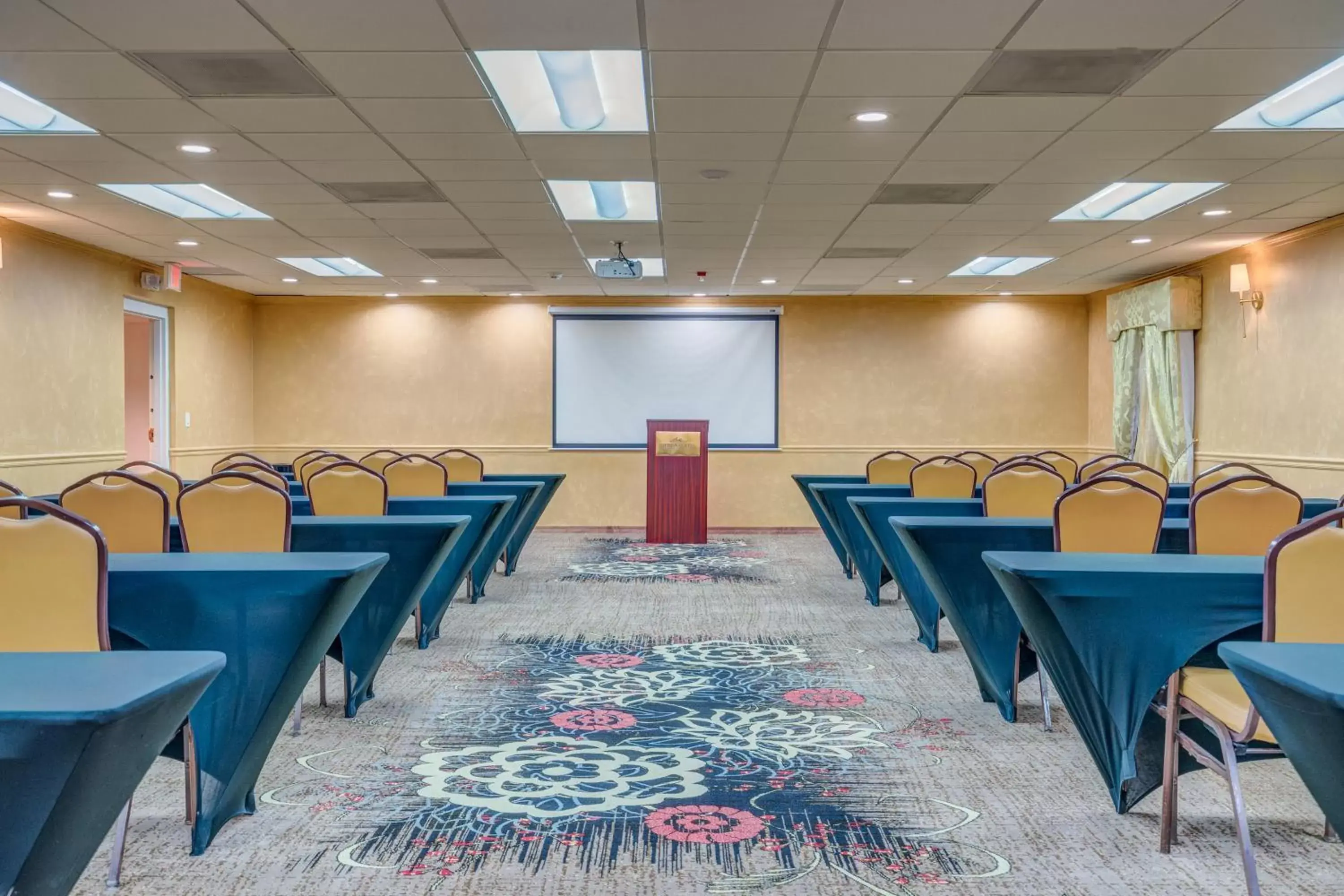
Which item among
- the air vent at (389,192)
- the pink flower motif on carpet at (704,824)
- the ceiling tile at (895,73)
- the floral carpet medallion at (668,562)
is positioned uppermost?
the ceiling tile at (895,73)

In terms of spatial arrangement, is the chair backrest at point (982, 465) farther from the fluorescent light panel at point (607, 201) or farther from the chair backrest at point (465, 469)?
the chair backrest at point (465, 469)

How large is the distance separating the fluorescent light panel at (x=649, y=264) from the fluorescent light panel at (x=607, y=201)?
4.11 ft

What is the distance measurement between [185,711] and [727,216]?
626 centimetres

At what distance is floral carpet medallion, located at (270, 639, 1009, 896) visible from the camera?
2740 millimetres

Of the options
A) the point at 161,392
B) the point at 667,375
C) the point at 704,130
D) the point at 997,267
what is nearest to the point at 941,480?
the point at 704,130

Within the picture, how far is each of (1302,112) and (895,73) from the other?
96.0 inches

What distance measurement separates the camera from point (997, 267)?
1047 cm

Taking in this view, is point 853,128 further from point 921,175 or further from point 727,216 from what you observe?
point 727,216

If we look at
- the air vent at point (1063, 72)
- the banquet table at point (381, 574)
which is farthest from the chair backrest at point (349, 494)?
the air vent at point (1063, 72)

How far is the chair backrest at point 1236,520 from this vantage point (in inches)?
152

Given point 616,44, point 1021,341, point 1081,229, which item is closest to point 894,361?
point 1021,341

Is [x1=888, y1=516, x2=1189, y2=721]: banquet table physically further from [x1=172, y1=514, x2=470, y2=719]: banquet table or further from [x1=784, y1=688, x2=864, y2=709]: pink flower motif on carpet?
[x1=172, y1=514, x2=470, y2=719]: banquet table

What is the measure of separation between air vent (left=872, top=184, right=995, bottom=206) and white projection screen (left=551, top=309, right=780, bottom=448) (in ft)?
17.8

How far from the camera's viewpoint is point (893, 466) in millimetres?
7852
